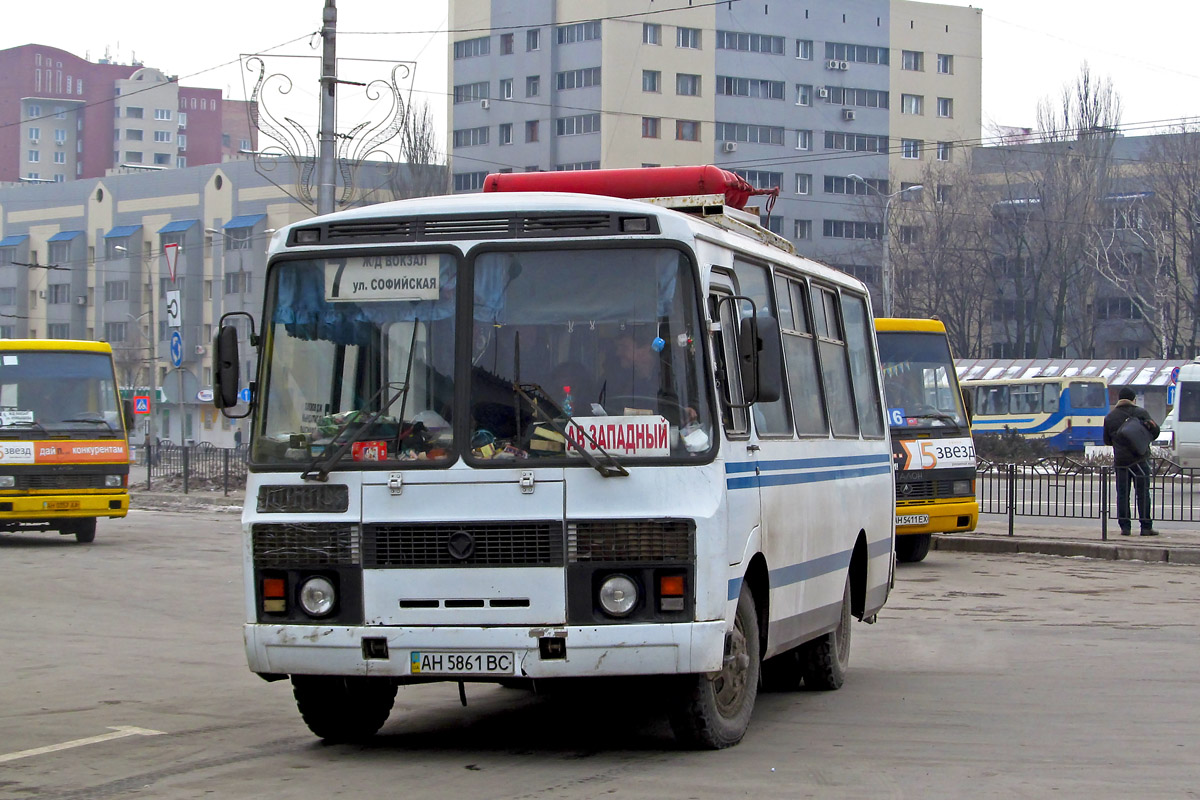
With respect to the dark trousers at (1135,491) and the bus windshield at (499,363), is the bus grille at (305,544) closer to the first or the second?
the bus windshield at (499,363)

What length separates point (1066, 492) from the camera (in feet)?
79.0

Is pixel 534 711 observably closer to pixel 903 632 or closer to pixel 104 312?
pixel 903 632

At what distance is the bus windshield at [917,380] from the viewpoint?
1850cm

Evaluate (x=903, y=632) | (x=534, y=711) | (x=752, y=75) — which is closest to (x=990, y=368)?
(x=752, y=75)

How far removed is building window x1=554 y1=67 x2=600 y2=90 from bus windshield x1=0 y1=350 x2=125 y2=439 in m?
68.5

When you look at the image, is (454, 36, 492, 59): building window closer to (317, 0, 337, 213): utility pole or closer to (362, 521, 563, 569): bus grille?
(317, 0, 337, 213): utility pole

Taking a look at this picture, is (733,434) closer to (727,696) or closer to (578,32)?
(727,696)

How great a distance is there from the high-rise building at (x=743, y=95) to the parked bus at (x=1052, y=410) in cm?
2483

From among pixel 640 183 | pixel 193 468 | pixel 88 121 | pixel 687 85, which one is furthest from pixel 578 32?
pixel 640 183

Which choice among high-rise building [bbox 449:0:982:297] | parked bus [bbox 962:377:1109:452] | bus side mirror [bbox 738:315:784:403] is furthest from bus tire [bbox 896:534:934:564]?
high-rise building [bbox 449:0:982:297]

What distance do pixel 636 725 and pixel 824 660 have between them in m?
1.78

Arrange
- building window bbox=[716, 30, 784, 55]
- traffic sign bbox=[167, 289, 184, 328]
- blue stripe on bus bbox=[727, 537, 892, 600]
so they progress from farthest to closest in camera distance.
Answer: building window bbox=[716, 30, 784, 55], traffic sign bbox=[167, 289, 184, 328], blue stripe on bus bbox=[727, 537, 892, 600]

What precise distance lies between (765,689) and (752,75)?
3385 inches

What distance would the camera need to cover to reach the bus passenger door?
7.29m
